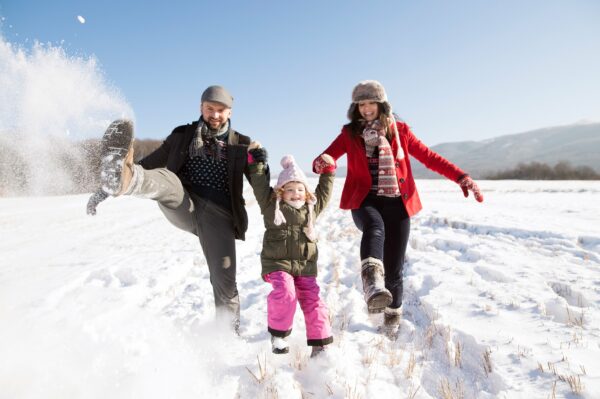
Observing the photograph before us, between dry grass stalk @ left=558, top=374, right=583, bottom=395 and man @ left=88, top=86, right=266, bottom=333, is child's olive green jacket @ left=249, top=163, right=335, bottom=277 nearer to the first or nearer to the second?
man @ left=88, top=86, right=266, bottom=333

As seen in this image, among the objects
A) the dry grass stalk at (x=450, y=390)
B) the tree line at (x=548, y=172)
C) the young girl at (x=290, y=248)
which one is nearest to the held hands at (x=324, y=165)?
the young girl at (x=290, y=248)

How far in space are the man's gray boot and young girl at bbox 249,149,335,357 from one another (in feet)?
1.37

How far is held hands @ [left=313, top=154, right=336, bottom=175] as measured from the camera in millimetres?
2967

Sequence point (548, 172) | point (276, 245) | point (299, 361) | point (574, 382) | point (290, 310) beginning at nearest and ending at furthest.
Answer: point (574, 382)
point (299, 361)
point (290, 310)
point (276, 245)
point (548, 172)

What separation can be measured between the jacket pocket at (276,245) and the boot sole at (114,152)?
1.12 metres

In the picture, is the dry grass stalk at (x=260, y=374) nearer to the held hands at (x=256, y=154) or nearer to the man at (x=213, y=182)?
the man at (x=213, y=182)

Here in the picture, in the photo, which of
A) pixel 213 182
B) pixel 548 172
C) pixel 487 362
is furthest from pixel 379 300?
pixel 548 172

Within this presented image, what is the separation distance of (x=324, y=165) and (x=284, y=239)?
73 cm

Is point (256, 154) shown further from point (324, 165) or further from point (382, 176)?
point (382, 176)

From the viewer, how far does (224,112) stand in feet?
10.6

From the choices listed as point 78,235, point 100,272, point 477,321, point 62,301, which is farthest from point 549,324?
point 78,235

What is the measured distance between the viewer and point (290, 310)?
8.30 feet

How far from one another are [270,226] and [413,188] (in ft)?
4.46

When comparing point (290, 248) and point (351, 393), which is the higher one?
point (290, 248)
